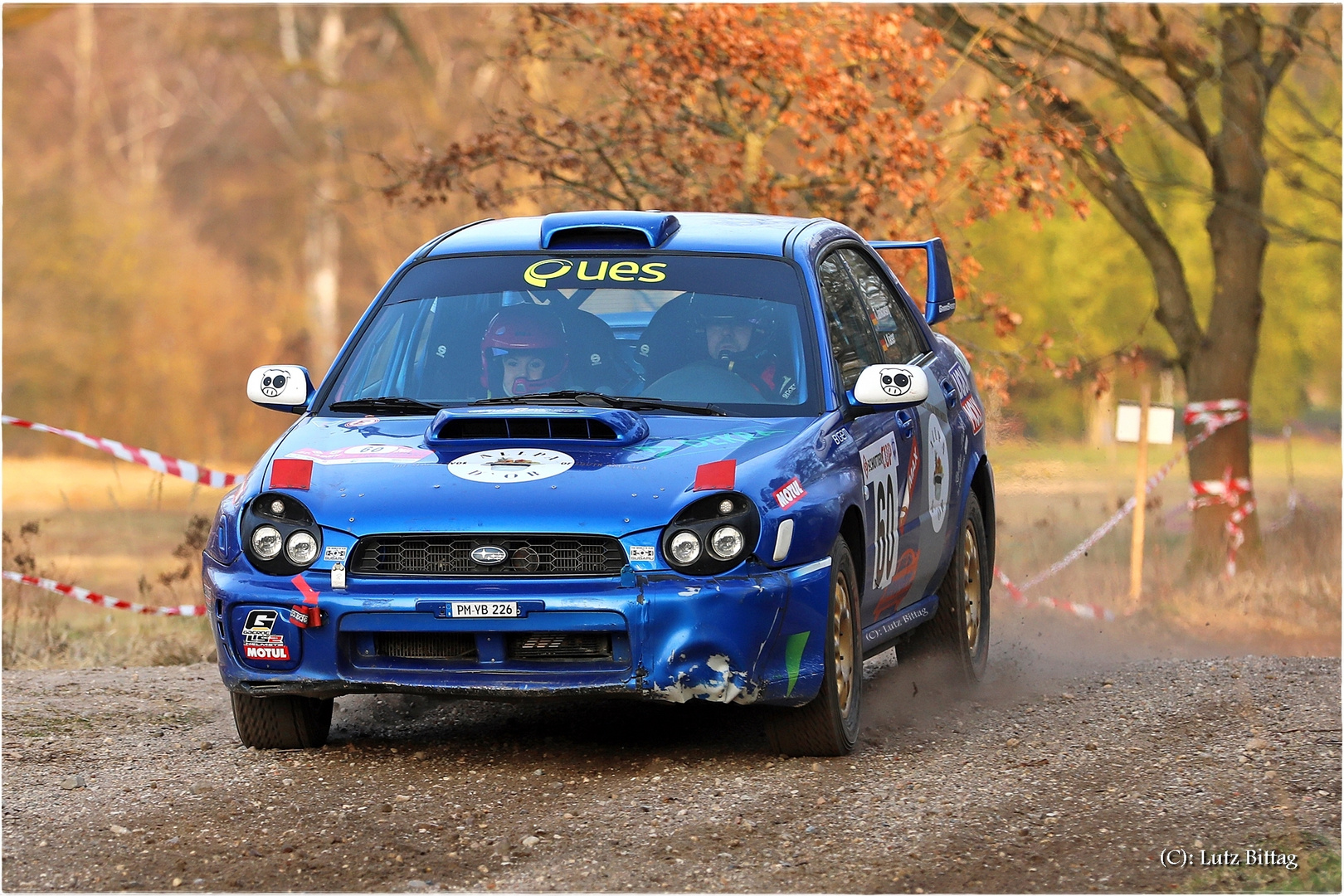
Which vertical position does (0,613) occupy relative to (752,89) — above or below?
below

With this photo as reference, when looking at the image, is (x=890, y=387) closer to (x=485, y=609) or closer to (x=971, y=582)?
(x=485, y=609)

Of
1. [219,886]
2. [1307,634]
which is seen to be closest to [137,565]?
[1307,634]

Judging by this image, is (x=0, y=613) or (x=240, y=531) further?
(x=0, y=613)

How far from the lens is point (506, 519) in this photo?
606 cm

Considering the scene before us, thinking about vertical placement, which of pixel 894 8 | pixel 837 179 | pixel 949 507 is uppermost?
pixel 894 8

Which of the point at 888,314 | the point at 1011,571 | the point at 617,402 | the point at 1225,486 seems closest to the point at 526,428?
the point at 617,402

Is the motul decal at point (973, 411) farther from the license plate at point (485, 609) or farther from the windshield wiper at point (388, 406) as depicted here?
the license plate at point (485, 609)

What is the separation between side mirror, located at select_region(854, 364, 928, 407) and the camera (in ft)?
22.3

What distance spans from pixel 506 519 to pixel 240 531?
95cm

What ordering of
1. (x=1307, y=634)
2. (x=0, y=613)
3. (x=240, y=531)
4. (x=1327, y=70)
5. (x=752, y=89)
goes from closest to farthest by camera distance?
(x=240, y=531) → (x=0, y=613) → (x=1307, y=634) → (x=752, y=89) → (x=1327, y=70)

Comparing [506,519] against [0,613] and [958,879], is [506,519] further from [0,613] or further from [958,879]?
[0,613]

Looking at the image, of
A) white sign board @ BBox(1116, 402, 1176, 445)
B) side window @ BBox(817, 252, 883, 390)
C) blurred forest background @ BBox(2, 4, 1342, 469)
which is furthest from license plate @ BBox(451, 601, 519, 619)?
blurred forest background @ BBox(2, 4, 1342, 469)

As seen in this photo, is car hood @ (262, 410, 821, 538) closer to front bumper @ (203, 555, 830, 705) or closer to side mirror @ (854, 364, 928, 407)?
front bumper @ (203, 555, 830, 705)

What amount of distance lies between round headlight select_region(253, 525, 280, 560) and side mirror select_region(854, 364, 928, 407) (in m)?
2.07
